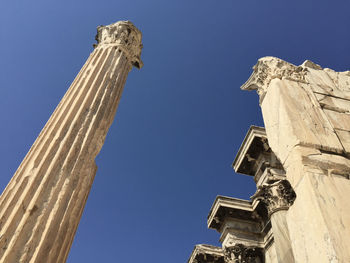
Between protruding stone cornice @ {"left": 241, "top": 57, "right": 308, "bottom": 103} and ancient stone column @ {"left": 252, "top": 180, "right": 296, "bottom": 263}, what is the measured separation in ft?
13.4

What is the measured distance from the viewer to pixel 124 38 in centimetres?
800

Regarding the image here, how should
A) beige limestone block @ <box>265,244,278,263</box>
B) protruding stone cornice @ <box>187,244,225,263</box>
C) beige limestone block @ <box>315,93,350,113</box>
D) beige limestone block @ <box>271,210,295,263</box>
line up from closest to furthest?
beige limestone block @ <box>315,93,350,113</box>
beige limestone block @ <box>271,210,295,263</box>
beige limestone block @ <box>265,244,278,263</box>
protruding stone cornice @ <box>187,244,225,263</box>

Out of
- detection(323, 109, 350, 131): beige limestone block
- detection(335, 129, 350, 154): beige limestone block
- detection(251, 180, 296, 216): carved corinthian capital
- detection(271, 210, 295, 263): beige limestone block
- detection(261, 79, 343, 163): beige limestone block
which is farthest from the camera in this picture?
detection(251, 180, 296, 216): carved corinthian capital

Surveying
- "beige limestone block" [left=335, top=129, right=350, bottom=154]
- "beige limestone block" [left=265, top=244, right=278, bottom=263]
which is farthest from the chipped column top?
"beige limestone block" [left=265, top=244, right=278, bottom=263]

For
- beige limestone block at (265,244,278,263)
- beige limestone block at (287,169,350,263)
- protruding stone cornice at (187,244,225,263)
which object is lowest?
beige limestone block at (287,169,350,263)

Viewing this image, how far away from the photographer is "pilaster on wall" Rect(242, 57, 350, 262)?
3734mm

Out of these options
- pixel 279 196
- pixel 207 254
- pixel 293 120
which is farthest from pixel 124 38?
pixel 207 254

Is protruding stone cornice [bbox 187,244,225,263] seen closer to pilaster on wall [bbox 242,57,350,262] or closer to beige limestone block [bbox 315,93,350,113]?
pilaster on wall [bbox 242,57,350,262]

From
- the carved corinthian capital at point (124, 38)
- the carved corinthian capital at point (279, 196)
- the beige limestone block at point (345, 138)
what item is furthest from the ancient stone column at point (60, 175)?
the carved corinthian capital at point (279, 196)

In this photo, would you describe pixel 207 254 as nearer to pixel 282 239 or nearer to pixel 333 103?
pixel 282 239

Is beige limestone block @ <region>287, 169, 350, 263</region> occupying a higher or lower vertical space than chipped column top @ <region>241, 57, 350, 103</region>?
lower

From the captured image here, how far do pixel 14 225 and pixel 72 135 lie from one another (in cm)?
174

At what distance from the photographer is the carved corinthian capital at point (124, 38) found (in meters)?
7.83

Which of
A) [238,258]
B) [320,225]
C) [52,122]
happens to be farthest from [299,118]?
[238,258]
